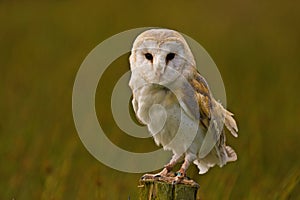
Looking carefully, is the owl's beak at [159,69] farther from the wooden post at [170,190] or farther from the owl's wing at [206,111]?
the wooden post at [170,190]

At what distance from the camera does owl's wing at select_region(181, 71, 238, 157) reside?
3.69 meters

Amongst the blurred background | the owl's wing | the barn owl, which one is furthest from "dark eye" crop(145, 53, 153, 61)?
the blurred background

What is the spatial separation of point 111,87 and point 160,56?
680cm

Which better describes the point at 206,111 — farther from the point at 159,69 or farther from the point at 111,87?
the point at 111,87

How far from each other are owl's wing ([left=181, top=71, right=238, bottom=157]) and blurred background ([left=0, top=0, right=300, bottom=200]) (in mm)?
684

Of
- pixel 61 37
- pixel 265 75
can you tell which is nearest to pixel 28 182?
pixel 265 75

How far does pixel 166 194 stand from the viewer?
3.58m

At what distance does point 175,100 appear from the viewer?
12.1 feet

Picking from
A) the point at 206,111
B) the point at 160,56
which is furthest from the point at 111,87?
the point at 160,56

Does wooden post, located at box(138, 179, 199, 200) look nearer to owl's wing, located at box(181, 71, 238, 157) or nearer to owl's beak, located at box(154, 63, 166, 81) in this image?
owl's wing, located at box(181, 71, 238, 157)

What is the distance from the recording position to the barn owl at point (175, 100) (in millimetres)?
3486

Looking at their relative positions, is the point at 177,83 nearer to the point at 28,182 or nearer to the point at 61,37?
the point at 28,182

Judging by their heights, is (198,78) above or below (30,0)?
below

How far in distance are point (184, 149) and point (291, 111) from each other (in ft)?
17.2
